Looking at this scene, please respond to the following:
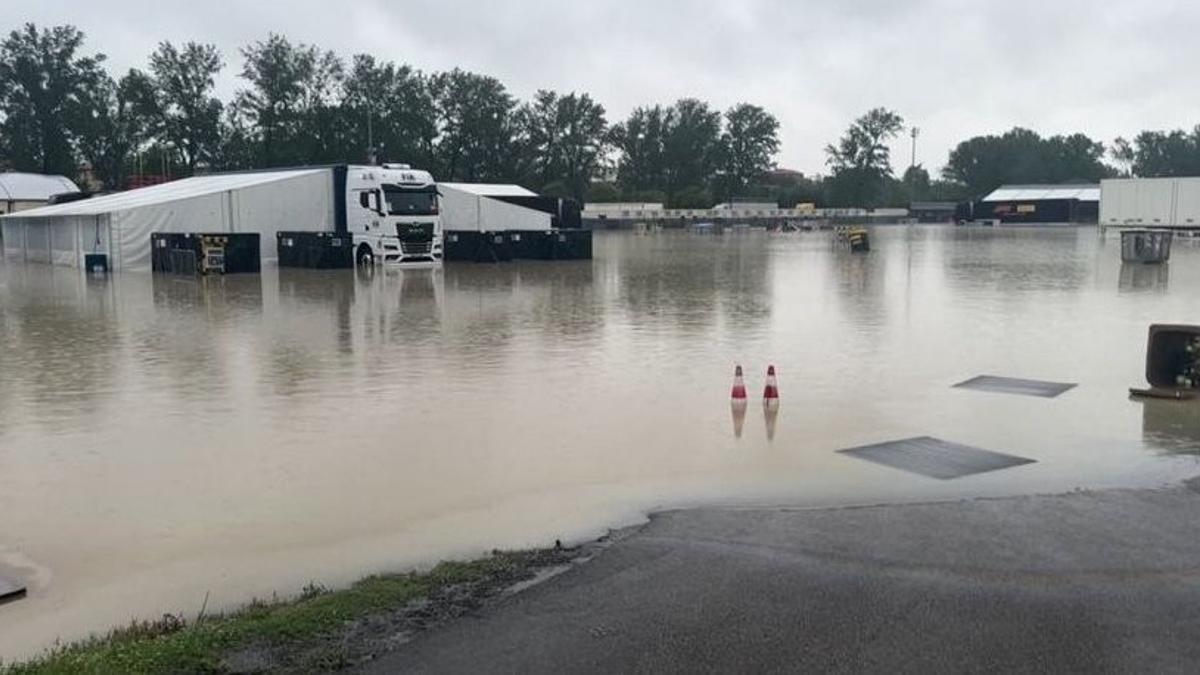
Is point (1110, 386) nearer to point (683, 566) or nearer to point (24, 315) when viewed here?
point (683, 566)

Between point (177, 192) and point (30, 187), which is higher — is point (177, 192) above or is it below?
below

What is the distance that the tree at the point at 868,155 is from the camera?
146m

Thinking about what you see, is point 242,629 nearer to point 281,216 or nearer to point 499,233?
point 499,233

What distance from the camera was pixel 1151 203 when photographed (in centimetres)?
6084

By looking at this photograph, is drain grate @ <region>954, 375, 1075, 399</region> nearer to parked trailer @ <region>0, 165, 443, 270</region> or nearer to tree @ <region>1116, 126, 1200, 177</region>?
parked trailer @ <region>0, 165, 443, 270</region>

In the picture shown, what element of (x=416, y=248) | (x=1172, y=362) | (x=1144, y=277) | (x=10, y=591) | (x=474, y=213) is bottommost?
(x=10, y=591)

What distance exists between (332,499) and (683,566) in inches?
118

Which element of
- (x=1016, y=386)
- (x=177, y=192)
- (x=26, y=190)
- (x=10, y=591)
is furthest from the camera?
(x=26, y=190)

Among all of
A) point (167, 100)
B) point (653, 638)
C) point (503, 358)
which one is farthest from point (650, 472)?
point (167, 100)

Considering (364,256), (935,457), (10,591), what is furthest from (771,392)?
(364,256)

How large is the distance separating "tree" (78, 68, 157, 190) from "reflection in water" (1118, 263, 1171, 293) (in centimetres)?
8712

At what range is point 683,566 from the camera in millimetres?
6145

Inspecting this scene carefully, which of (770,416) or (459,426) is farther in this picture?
(770,416)

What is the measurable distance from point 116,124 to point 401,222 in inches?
3030
